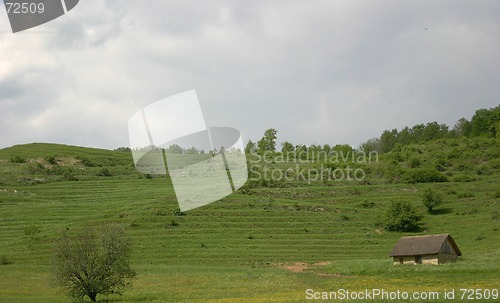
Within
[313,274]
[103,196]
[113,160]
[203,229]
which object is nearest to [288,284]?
[313,274]

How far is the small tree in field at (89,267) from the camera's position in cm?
4419

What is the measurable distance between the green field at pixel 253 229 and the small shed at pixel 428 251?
2417mm

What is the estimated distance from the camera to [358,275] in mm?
52938

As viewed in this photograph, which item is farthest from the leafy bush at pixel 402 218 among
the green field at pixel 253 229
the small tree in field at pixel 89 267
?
the small tree in field at pixel 89 267

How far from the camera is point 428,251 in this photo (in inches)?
2518

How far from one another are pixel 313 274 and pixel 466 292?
22.0 meters

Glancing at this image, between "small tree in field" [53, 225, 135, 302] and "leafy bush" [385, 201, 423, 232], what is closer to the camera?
"small tree in field" [53, 225, 135, 302]

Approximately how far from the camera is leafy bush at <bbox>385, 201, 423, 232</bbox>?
86750 mm

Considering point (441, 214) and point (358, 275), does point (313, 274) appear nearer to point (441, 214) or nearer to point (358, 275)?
point (358, 275)

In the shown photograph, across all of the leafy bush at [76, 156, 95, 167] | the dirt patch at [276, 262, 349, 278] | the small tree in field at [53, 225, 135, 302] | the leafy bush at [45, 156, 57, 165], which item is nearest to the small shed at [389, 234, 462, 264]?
the dirt patch at [276, 262, 349, 278]

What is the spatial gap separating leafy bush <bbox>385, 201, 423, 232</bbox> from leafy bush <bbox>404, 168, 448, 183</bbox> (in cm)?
3225

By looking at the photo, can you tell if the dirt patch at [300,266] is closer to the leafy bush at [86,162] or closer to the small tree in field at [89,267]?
the small tree in field at [89,267]

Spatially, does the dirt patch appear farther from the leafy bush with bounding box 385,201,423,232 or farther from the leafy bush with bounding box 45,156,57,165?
the leafy bush with bounding box 45,156,57,165

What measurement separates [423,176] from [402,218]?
122 ft
